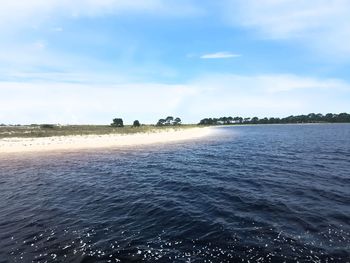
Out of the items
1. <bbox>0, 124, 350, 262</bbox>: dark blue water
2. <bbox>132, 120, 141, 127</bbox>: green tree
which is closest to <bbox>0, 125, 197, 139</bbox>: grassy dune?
<bbox>132, 120, 141, 127</bbox>: green tree

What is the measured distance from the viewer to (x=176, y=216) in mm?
16125

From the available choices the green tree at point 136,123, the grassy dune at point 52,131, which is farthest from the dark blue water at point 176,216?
the green tree at point 136,123

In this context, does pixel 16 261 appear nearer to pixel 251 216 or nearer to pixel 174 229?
pixel 174 229

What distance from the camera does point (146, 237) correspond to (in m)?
13.3

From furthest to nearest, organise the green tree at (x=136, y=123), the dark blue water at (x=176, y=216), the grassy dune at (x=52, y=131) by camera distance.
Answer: the green tree at (x=136, y=123), the grassy dune at (x=52, y=131), the dark blue water at (x=176, y=216)

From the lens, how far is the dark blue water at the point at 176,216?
11.7 metres

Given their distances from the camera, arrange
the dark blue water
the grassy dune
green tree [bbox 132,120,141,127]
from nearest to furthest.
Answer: the dark blue water, the grassy dune, green tree [bbox 132,120,141,127]

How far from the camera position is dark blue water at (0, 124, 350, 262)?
11.7 m

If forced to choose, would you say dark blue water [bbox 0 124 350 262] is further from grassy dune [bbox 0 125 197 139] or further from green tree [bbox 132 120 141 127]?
green tree [bbox 132 120 141 127]

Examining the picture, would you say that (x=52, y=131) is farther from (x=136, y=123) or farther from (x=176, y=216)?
(x=136, y=123)

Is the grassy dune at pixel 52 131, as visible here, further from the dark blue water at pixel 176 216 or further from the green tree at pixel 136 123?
the dark blue water at pixel 176 216

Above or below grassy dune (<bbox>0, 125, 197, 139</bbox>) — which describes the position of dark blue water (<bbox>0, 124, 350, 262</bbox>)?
below

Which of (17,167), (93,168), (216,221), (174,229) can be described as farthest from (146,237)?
(17,167)

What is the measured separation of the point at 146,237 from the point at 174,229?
1.59 m
